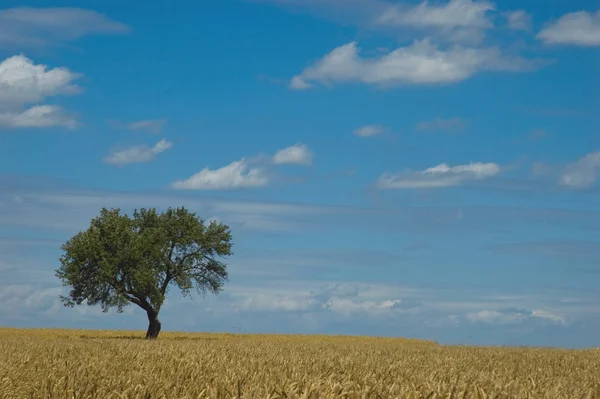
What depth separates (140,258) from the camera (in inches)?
2314

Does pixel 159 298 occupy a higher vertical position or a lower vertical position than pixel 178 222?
lower

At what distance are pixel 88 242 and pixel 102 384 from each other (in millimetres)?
53197

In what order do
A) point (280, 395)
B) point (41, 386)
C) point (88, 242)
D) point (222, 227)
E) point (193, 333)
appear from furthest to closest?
point (193, 333), point (222, 227), point (88, 242), point (41, 386), point (280, 395)

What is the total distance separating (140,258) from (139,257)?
0.48 m

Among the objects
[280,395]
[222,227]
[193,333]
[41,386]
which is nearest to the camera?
[280,395]

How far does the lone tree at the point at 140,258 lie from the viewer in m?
58.6

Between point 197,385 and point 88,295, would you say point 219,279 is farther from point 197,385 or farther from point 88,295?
point 197,385

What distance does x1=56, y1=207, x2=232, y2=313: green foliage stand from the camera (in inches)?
2307

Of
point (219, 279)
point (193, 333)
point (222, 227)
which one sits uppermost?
point (222, 227)

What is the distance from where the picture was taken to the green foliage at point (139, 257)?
58594 mm

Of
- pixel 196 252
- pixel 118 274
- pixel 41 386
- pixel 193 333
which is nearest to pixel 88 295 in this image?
pixel 118 274

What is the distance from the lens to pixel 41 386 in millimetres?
7746

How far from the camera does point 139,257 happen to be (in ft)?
191

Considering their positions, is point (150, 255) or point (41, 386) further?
point (150, 255)
